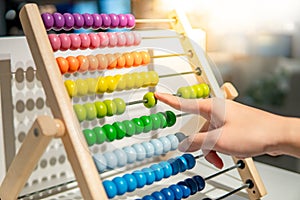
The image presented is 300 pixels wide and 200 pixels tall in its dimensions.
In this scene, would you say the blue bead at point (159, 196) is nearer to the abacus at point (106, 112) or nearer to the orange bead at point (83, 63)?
the abacus at point (106, 112)

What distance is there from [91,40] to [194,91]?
0.86ft

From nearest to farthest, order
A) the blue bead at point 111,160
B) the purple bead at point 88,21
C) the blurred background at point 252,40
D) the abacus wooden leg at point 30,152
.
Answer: the abacus wooden leg at point 30,152
the blue bead at point 111,160
the purple bead at point 88,21
the blurred background at point 252,40

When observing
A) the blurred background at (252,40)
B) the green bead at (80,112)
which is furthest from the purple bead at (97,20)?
the blurred background at (252,40)

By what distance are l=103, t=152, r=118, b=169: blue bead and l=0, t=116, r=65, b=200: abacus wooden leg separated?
118 mm

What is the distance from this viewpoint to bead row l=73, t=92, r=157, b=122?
29.3 inches

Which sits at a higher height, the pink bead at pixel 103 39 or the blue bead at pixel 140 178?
the pink bead at pixel 103 39

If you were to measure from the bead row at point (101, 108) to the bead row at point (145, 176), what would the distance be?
122mm

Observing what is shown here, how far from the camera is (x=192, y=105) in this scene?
0.79 m

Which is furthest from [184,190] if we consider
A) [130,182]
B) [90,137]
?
[90,137]

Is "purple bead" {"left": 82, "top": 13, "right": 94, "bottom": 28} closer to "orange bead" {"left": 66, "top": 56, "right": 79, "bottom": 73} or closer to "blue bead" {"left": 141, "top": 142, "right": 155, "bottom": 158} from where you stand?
"orange bead" {"left": 66, "top": 56, "right": 79, "bottom": 73}

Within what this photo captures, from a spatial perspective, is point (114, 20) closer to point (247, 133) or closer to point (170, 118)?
point (170, 118)

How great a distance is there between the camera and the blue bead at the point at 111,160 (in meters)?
0.75

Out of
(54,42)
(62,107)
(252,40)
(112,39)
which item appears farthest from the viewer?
(252,40)

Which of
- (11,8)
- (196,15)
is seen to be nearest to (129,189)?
(11,8)
